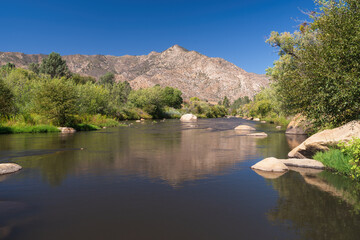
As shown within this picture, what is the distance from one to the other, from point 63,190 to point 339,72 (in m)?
15.2

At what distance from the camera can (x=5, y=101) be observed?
37.0m

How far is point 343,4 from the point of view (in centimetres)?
1549

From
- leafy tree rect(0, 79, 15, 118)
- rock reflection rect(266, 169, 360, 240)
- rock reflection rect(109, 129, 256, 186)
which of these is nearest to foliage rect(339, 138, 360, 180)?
rock reflection rect(266, 169, 360, 240)

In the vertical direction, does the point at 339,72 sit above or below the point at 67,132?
above

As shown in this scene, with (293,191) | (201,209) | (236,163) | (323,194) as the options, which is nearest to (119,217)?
(201,209)

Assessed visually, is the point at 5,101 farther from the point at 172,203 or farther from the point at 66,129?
the point at 172,203

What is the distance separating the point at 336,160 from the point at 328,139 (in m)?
1.30

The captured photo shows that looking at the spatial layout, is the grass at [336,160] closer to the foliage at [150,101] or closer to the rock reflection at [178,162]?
the rock reflection at [178,162]

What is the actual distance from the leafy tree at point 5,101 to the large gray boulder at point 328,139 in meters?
38.0

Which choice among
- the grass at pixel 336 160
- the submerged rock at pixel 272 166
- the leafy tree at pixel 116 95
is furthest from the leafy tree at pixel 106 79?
the grass at pixel 336 160

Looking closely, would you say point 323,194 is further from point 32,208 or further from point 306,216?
point 32,208

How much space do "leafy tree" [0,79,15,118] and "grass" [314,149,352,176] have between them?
39493mm

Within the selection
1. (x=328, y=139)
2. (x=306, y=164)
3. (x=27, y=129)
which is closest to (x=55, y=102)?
(x=27, y=129)

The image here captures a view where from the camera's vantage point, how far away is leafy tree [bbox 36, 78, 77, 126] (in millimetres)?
37531
